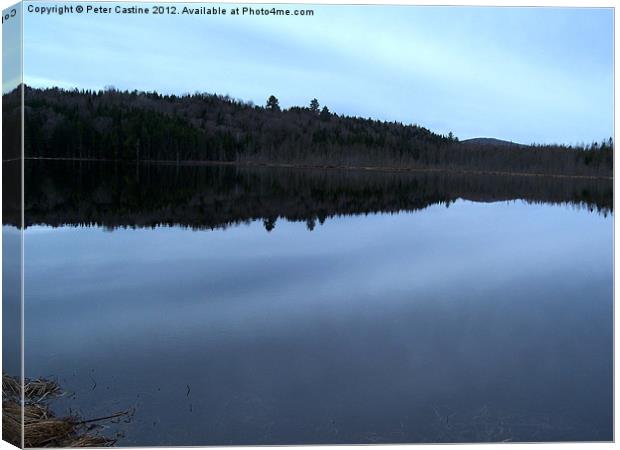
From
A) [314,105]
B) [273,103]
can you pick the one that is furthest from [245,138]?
[314,105]

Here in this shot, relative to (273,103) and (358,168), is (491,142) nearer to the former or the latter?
(358,168)

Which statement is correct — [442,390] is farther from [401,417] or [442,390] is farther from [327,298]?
[327,298]

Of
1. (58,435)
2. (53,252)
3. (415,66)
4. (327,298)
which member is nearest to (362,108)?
(415,66)

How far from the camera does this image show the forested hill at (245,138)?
4.45 meters

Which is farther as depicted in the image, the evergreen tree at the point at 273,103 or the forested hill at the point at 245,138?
the evergreen tree at the point at 273,103

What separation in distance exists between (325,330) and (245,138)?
1.53 metres

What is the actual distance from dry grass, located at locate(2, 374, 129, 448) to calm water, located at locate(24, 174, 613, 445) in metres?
0.11

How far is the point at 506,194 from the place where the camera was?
221 inches

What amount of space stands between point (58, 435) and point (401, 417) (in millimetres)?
2177

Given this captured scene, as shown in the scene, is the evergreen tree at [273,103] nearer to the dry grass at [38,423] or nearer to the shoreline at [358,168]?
the shoreline at [358,168]

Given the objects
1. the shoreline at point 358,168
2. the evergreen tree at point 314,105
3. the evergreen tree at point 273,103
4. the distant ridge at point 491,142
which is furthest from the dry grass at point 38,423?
the distant ridge at point 491,142

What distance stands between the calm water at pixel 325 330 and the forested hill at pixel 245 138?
0.42 m

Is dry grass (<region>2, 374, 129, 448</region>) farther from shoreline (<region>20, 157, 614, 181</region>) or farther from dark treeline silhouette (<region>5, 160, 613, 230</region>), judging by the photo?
shoreline (<region>20, 157, 614, 181</region>)

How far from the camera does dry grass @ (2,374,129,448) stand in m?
4.06
